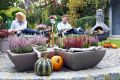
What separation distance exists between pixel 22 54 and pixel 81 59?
1.09 meters

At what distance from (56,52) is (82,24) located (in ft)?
38.7

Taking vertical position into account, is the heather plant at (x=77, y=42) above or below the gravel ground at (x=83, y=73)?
above

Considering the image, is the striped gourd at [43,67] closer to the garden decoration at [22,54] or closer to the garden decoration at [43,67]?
the garden decoration at [43,67]

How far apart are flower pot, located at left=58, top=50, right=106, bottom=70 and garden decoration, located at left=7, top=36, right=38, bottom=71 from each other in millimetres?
593

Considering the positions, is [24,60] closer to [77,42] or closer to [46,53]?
[46,53]

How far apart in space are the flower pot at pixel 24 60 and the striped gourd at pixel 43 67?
0.29m

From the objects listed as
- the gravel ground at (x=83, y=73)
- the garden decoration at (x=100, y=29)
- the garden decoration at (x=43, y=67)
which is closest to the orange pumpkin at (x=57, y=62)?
the gravel ground at (x=83, y=73)

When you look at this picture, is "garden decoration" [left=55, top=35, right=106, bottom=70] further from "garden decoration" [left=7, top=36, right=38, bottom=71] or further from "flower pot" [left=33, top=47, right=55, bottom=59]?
"garden decoration" [left=7, top=36, right=38, bottom=71]

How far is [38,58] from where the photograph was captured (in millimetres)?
6449

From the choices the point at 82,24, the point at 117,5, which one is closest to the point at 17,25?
the point at 82,24

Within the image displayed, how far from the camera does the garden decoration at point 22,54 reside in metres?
6.35

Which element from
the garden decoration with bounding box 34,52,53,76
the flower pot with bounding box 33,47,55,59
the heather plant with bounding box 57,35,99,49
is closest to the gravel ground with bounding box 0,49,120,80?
the garden decoration with bounding box 34,52,53,76

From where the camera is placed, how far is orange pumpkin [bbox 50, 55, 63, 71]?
21.2 ft

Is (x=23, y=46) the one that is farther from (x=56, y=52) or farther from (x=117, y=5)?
(x=117, y=5)
